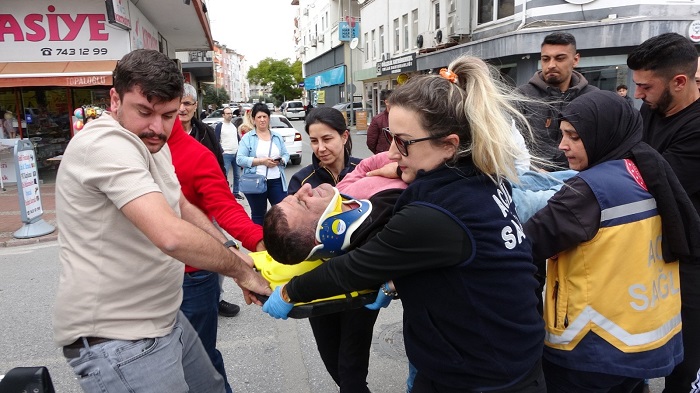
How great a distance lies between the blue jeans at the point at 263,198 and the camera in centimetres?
605

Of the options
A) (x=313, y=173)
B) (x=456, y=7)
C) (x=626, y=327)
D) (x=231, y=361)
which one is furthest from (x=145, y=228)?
(x=456, y=7)

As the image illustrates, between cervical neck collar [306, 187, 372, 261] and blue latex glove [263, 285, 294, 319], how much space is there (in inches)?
7.2

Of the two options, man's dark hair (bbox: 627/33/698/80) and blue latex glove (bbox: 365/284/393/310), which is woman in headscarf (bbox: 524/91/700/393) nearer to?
blue latex glove (bbox: 365/284/393/310)

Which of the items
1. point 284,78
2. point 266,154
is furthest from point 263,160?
point 284,78

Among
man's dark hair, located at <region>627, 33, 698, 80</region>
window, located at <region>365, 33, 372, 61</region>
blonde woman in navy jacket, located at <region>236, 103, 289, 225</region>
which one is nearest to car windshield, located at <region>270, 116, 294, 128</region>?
blonde woman in navy jacket, located at <region>236, 103, 289, 225</region>

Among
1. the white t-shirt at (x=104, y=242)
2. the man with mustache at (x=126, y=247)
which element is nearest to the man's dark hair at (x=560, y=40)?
the man with mustache at (x=126, y=247)

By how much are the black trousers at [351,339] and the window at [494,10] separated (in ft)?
52.5

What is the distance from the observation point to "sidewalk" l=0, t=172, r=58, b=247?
7482 mm

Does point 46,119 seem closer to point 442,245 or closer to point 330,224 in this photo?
point 330,224

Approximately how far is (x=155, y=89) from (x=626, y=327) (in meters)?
2.01

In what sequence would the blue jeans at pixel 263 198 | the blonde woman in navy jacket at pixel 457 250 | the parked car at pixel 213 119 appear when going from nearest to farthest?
the blonde woman in navy jacket at pixel 457 250 → the blue jeans at pixel 263 198 → the parked car at pixel 213 119

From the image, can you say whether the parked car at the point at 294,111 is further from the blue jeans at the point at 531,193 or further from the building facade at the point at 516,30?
the blue jeans at the point at 531,193

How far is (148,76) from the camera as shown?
1.82m

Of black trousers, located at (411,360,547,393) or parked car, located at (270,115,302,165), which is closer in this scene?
black trousers, located at (411,360,547,393)
